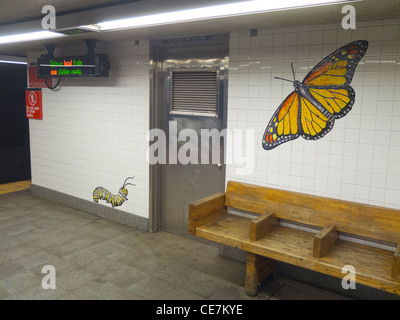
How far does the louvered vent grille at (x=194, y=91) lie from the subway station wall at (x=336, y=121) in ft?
1.12

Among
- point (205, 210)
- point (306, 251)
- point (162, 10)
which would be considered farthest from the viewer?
point (205, 210)

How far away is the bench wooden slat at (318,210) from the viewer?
302 cm

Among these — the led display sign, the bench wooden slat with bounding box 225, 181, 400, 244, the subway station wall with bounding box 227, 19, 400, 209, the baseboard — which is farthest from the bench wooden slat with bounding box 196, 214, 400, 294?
the led display sign

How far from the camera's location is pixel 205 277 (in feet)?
12.0

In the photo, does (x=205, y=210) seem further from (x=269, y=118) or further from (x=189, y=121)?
(x=189, y=121)

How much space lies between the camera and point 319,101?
3.38 metres

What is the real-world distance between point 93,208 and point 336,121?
3631 millimetres

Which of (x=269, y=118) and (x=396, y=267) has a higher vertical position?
(x=269, y=118)

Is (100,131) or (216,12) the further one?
(100,131)

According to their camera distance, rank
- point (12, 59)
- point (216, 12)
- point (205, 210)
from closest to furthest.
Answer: point (216, 12), point (205, 210), point (12, 59)

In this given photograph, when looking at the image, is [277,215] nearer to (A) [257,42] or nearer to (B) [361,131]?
(B) [361,131]

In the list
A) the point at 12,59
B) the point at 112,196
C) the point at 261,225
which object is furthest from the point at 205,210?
the point at 12,59

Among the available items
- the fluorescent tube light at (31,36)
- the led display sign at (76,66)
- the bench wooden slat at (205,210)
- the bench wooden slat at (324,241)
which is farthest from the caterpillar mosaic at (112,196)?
the bench wooden slat at (324,241)

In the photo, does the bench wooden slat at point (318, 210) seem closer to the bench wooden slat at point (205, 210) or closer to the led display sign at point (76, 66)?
the bench wooden slat at point (205, 210)
